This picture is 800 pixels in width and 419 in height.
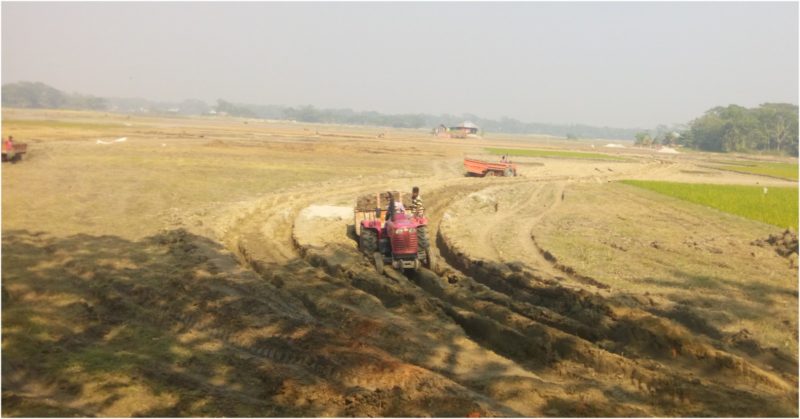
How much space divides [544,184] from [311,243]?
63.4 feet

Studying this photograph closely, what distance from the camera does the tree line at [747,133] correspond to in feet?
328

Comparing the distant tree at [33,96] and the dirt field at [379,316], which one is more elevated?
the distant tree at [33,96]

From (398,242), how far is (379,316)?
10.4 feet

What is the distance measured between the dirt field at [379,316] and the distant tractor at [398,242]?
385 millimetres

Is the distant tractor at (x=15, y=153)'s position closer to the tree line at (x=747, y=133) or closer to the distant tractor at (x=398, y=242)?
the distant tractor at (x=398, y=242)

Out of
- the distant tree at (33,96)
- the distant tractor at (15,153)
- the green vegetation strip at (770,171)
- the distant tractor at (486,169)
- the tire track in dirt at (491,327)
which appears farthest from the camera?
the distant tree at (33,96)

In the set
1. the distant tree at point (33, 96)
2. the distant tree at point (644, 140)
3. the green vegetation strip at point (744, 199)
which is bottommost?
the green vegetation strip at point (744, 199)

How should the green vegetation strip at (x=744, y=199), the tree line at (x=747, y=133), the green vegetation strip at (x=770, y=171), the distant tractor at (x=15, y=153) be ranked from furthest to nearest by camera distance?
the tree line at (x=747, y=133) → the green vegetation strip at (x=770, y=171) → the distant tractor at (x=15, y=153) → the green vegetation strip at (x=744, y=199)

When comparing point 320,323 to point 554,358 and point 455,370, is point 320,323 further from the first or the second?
point 554,358

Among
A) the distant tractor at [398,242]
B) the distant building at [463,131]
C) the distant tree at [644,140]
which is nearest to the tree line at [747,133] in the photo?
the distant tree at [644,140]

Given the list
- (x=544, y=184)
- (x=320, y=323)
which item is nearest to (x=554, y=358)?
(x=320, y=323)

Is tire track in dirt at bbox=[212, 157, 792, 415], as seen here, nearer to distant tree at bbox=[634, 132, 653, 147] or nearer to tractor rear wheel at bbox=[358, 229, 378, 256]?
tractor rear wheel at bbox=[358, 229, 378, 256]

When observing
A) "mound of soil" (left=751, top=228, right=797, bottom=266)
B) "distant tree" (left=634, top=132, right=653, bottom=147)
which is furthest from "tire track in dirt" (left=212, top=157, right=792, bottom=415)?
"distant tree" (left=634, top=132, right=653, bottom=147)

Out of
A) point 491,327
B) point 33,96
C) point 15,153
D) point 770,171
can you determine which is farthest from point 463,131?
point 33,96
